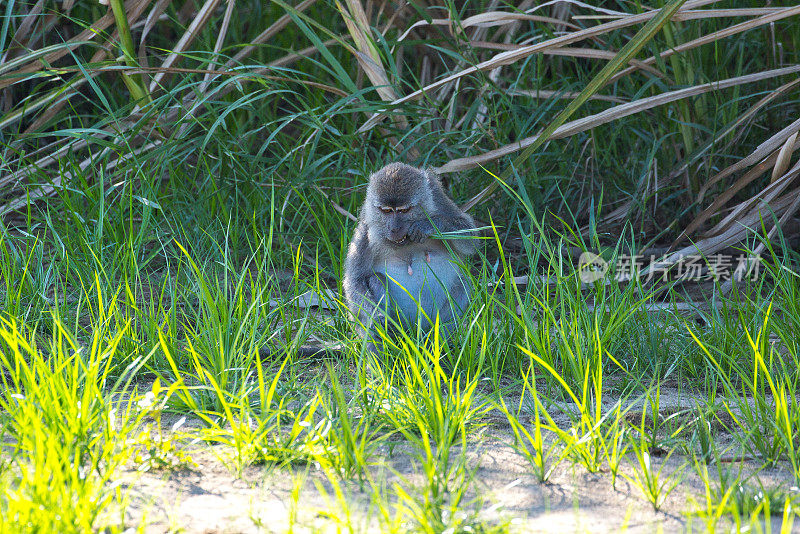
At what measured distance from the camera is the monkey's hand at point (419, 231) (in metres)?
3.90

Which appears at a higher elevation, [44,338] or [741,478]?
[44,338]

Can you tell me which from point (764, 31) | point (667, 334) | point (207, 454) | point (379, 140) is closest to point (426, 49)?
point (379, 140)

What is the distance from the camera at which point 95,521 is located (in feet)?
6.86

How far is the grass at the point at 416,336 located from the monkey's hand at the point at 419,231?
25 cm

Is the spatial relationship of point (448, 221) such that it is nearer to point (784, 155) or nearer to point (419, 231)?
point (419, 231)

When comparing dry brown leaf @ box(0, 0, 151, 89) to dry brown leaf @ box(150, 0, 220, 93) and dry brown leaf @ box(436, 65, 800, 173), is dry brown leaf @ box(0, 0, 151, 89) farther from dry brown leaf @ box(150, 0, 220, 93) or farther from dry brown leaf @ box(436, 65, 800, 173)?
dry brown leaf @ box(436, 65, 800, 173)

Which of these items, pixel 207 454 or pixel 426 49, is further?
pixel 426 49

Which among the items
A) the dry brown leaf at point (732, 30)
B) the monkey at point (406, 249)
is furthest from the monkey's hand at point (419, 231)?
the dry brown leaf at point (732, 30)

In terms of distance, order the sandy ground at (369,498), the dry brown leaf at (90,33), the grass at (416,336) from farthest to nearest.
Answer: the dry brown leaf at (90,33), the grass at (416,336), the sandy ground at (369,498)

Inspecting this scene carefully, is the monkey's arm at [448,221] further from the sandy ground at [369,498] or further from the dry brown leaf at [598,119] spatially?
the sandy ground at [369,498]

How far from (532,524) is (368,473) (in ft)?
1.55

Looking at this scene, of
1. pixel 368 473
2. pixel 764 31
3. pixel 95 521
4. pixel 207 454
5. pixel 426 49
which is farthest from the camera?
pixel 426 49

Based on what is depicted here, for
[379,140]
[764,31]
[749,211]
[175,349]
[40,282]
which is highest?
[764,31]

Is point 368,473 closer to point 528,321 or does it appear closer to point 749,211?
point 528,321
